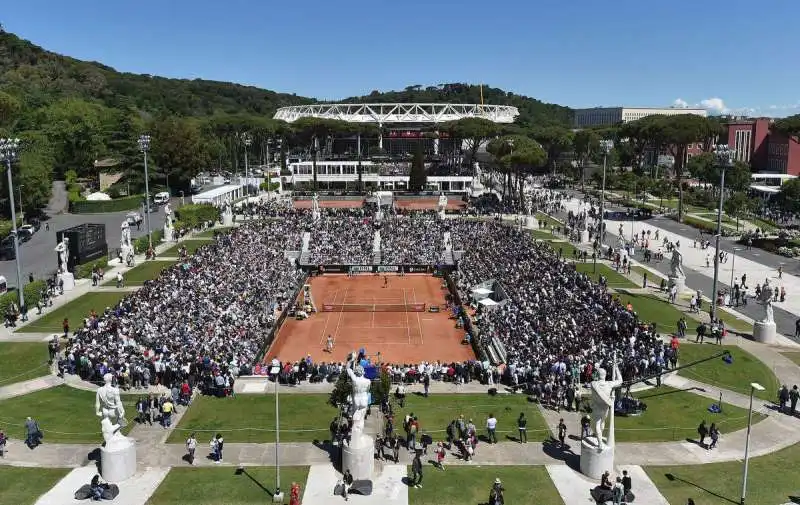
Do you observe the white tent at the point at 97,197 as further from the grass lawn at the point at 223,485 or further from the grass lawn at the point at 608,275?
the grass lawn at the point at 223,485

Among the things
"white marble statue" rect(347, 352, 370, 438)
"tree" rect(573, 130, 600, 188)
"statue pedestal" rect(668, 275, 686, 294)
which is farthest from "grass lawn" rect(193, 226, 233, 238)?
"tree" rect(573, 130, 600, 188)

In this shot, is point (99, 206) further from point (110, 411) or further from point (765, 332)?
point (765, 332)

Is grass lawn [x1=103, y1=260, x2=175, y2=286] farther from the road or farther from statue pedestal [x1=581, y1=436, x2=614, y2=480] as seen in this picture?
the road

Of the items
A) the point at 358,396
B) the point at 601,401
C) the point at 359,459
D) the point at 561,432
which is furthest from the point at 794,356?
the point at 358,396

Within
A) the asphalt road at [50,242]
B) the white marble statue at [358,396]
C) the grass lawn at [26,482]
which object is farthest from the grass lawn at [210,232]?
the white marble statue at [358,396]

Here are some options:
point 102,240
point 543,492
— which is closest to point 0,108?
point 102,240

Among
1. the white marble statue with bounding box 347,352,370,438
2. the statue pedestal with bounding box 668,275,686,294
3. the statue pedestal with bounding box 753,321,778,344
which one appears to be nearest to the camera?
the white marble statue with bounding box 347,352,370,438
